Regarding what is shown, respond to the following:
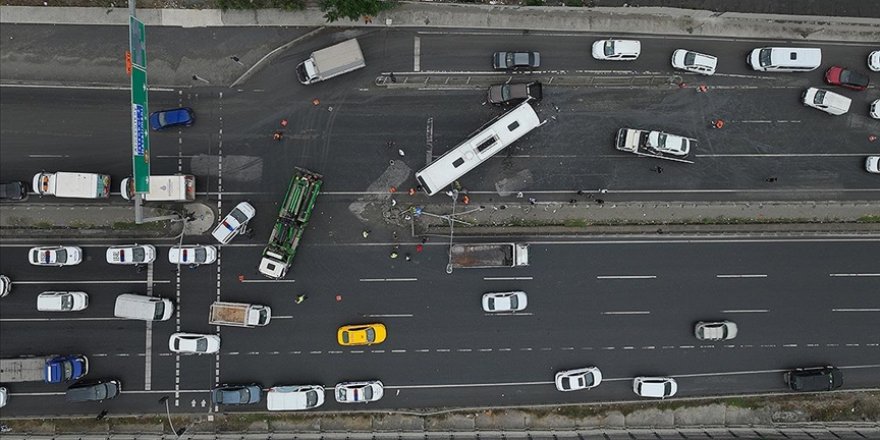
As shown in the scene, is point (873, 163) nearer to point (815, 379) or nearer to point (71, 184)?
point (815, 379)

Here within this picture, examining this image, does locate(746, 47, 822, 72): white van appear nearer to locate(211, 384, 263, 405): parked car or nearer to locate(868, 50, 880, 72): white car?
locate(868, 50, 880, 72): white car

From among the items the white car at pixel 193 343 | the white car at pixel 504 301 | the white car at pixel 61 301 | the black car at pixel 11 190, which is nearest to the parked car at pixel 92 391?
the white car at pixel 193 343

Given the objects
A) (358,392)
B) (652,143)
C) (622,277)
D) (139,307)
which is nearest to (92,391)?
Answer: (139,307)

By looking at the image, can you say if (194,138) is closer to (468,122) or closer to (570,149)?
(468,122)

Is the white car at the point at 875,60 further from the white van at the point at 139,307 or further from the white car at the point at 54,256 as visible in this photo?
the white car at the point at 54,256

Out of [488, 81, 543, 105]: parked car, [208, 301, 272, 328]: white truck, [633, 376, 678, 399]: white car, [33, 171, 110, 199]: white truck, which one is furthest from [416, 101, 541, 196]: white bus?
[33, 171, 110, 199]: white truck
